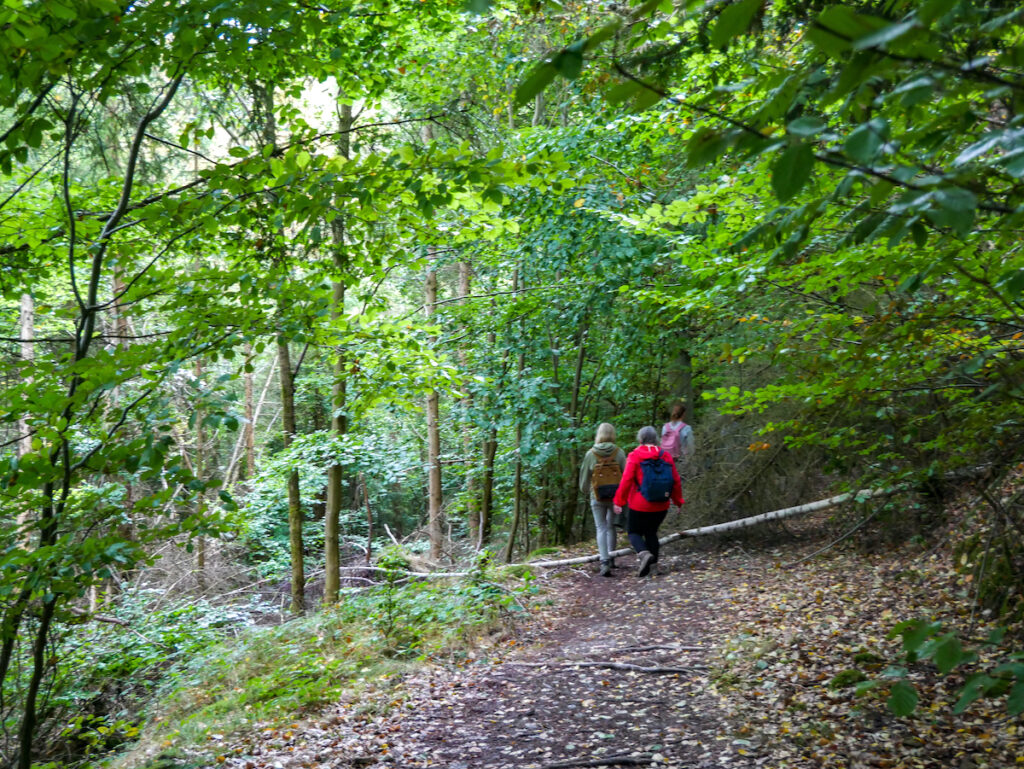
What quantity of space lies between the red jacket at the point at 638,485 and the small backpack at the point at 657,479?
0.04m

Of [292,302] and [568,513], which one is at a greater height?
→ [292,302]

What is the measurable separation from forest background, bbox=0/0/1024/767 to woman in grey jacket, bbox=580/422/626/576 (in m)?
1.40

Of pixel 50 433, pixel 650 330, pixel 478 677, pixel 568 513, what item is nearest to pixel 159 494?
pixel 50 433

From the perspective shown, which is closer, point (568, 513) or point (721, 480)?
point (721, 480)

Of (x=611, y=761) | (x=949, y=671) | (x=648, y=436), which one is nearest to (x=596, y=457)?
(x=648, y=436)

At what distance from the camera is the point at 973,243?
330cm

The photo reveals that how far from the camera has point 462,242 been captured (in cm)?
618

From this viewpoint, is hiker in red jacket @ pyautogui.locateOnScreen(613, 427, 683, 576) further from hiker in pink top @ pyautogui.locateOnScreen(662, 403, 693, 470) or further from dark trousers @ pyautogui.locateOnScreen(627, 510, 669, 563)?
hiker in pink top @ pyautogui.locateOnScreen(662, 403, 693, 470)

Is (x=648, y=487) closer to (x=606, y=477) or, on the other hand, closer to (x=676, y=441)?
(x=606, y=477)

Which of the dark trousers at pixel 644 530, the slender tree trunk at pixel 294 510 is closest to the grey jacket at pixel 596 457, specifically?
the dark trousers at pixel 644 530

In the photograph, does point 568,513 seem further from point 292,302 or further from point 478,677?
point 292,302

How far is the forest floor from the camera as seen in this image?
396 cm

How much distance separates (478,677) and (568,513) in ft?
23.7

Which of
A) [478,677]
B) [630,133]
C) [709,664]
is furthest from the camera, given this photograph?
[630,133]
